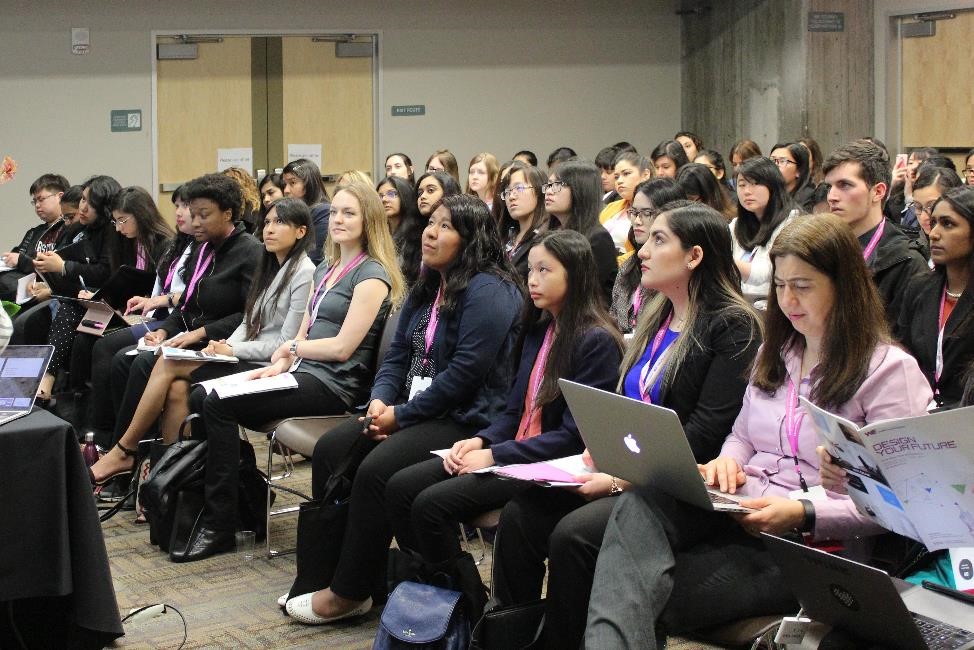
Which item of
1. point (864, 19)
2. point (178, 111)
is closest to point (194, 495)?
point (178, 111)

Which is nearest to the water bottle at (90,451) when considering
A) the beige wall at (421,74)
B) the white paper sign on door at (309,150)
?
the beige wall at (421,74)

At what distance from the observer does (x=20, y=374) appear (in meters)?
3.10

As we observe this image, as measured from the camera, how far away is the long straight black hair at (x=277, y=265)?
4.69 meters

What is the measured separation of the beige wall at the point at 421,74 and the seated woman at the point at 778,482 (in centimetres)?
854

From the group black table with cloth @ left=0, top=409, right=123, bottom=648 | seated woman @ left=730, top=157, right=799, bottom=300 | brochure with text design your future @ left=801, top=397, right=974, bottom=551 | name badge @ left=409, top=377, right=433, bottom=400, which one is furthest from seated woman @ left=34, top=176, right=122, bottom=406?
brochure with text design your future @ left=801, top=397, right=974, bottom=551

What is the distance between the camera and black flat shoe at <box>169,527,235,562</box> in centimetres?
421

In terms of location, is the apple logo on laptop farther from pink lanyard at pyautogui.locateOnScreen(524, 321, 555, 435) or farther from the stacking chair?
the stacking chair

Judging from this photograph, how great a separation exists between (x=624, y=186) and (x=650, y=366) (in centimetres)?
392

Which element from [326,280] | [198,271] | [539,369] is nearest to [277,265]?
[326,280]

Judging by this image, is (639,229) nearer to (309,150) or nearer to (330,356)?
(330,356)

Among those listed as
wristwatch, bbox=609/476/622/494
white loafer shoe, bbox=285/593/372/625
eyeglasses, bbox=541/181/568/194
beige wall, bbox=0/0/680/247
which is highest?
beige wall, bbox=0/0/680/247

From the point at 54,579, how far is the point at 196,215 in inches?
96.2

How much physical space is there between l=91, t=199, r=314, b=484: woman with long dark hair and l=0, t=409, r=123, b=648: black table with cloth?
1.65 meters

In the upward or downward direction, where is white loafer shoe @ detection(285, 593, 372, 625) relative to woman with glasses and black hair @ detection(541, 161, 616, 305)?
downward
